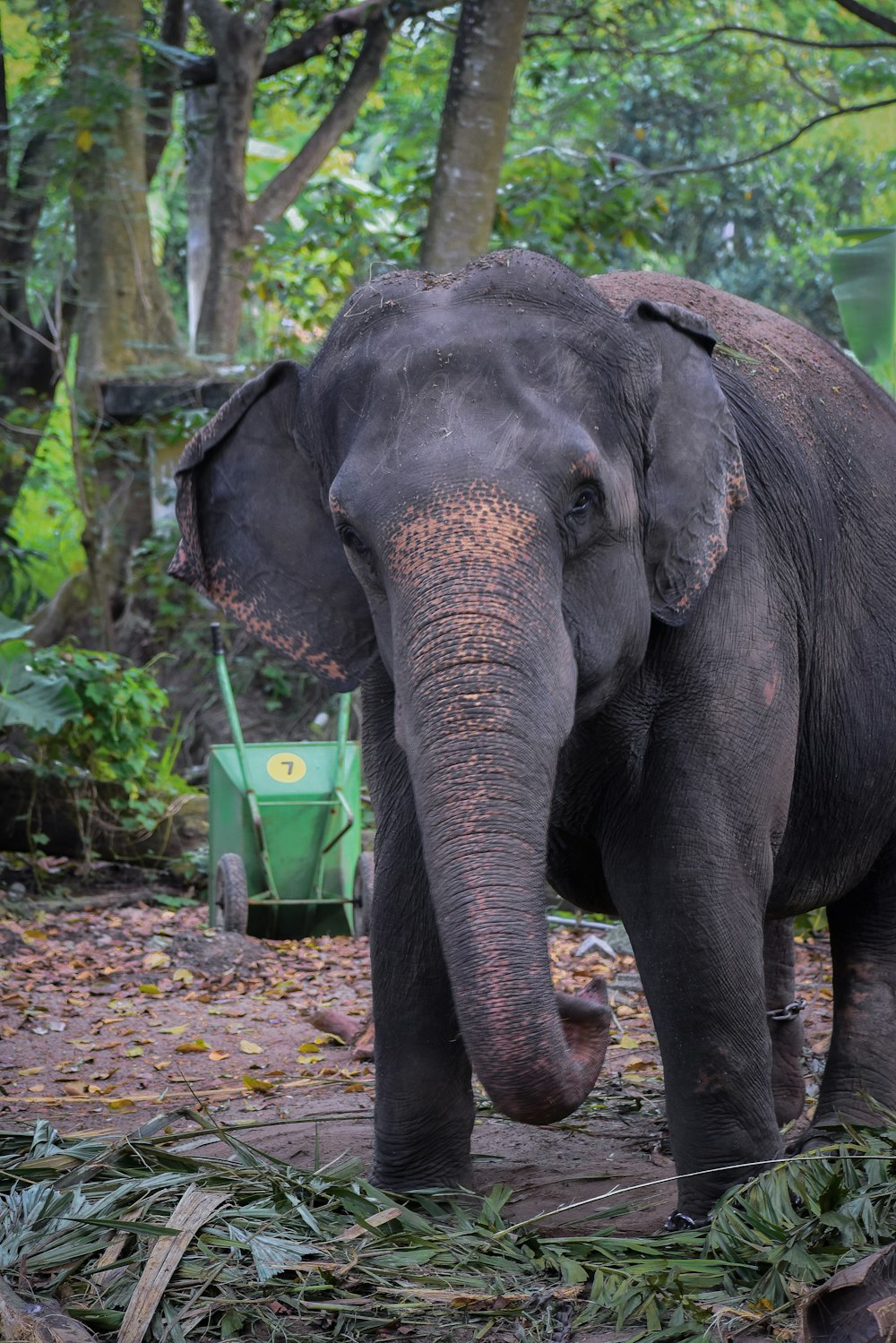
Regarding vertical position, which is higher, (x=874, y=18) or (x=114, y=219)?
(x=874, y=18)

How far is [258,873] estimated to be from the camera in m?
8.62

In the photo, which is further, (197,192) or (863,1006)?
(197,192)

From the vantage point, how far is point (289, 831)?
28.2 ft

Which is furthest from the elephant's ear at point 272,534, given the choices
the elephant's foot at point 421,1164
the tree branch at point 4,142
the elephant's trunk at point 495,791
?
the tree branch at point 4,142

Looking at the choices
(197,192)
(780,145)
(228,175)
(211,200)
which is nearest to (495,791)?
(780,145)

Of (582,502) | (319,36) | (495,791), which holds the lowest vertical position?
(495,791)

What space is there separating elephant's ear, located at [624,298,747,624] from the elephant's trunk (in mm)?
439

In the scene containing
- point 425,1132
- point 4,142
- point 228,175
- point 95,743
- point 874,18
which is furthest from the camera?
point 4,142

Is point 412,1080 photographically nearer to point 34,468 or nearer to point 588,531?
point 588,531

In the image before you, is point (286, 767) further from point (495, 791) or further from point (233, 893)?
point (495, 791)

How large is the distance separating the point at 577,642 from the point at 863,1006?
188cm

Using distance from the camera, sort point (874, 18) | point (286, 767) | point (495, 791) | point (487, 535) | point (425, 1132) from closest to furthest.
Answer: point (495, 791) < point (487, 535) < point (425, 1132) < point (874, 18) < point (286, 767)

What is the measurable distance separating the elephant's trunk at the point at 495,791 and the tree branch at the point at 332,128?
12.0 meters

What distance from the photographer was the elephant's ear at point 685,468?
332cm
